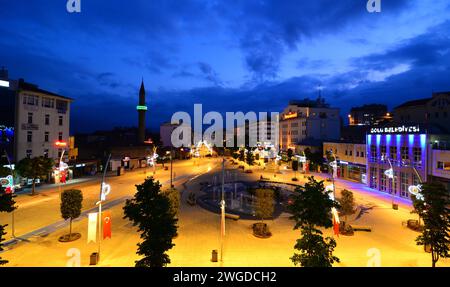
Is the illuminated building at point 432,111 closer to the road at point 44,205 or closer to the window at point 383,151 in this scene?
the window at point 383,151

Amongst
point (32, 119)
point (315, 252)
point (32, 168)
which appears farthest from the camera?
point (32, 119)

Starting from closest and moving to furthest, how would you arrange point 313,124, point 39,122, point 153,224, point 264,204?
point 153,224, point 264,204, point 39,122, point 313,124

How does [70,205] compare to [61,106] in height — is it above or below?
below

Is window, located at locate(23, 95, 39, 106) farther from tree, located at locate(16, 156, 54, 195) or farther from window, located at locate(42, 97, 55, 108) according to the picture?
tree, located at locate(16, 156, 54, 195)

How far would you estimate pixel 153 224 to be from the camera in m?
13.8

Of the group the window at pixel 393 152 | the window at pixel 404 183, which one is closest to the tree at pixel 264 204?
the window at pixel 404 183

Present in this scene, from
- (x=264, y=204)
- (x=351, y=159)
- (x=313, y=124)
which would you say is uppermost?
(x=313, y=124)

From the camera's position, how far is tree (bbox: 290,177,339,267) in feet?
43.6

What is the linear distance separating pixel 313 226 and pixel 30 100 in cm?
5334

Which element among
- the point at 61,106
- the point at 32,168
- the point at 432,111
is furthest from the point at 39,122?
the point at 432,111

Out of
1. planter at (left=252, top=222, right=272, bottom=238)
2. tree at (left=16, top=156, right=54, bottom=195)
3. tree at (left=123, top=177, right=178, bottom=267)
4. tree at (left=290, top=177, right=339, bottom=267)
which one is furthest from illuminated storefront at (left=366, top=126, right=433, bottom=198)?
tree at (left=16, top=156, right=54, bottom=195)

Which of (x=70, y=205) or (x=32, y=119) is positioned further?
(x=32, y=119)

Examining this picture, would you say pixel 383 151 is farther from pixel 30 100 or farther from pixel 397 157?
pixel 30 100
